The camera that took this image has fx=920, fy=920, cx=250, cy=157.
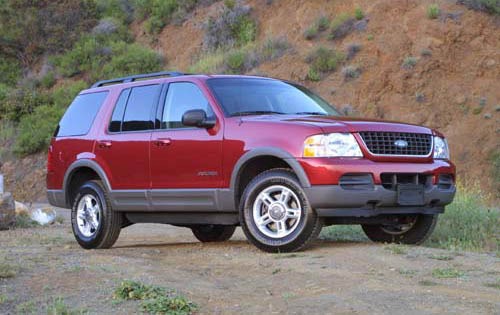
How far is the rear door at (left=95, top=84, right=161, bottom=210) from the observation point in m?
10.0

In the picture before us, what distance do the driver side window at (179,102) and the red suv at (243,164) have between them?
0.04 ft

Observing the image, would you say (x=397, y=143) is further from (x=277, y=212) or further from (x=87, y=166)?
(x=87, y=166)

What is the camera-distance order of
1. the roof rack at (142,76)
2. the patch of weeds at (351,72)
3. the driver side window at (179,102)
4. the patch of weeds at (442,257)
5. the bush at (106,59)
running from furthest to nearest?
the bush at (106,59) → the patch of weeds at (351,72) → the roof rack at (142,76) → the driver side window at (179,102) → the patch of weeds at (442,257)

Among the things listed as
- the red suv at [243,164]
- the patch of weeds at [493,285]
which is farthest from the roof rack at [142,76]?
the patch of weeds at [493,285]

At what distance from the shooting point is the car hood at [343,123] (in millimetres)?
8586

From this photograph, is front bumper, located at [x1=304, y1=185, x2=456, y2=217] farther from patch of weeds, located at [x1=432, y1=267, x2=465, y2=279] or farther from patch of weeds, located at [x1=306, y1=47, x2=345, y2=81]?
patch of weeds, located at [x1=306, y1=47, x2=345, y2=81]

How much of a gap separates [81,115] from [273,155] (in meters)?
3.43

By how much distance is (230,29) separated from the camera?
32.3m

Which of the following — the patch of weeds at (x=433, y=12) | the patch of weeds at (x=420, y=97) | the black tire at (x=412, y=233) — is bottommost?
the black tire at (x=412, y=233)

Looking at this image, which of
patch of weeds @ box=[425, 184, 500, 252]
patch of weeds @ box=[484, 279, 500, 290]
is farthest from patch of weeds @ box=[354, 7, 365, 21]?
patch of weeds @ box=[484, 279, 500, 290]

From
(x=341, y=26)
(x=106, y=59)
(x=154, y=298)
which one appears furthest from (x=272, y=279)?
(x=106, y=59)

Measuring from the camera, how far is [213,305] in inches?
252

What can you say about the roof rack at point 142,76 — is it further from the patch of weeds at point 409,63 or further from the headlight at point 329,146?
the patch of weeds at point 409,63

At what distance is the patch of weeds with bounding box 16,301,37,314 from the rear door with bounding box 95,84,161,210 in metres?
3.62
